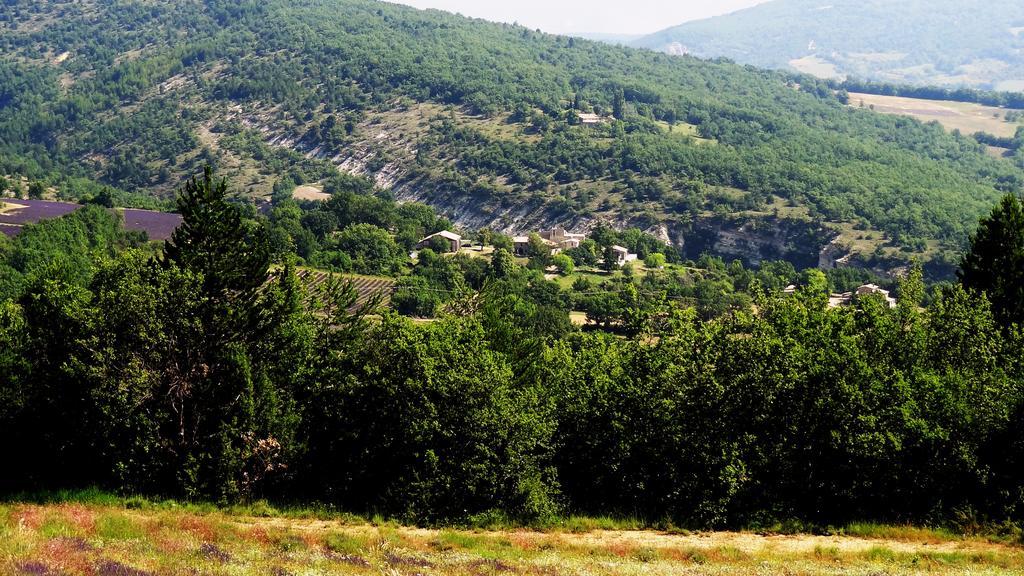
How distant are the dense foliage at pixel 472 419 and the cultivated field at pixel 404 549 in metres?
1.48

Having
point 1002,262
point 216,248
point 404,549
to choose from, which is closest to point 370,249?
point 216,248

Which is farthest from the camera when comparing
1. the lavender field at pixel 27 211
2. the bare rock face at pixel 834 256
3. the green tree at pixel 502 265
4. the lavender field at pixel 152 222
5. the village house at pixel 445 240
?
the bare rock face at pixel 834 256

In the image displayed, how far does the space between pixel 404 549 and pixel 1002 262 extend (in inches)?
1031

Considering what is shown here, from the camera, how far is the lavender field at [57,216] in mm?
103250

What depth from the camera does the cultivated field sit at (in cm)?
1972

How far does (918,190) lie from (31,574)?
163384 mm

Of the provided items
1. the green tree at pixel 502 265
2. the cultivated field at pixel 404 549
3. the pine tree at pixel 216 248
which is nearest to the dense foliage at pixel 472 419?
the pine tree at pixel 216 248

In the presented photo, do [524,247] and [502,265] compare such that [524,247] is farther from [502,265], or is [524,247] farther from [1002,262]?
[1002,262]

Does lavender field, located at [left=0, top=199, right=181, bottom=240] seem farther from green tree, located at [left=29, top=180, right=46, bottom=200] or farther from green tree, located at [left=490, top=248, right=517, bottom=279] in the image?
green tree, located at [left=490, top=248, right=517, bottom=279]

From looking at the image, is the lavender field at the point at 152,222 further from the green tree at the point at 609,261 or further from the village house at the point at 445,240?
the green tree at the point at 609,261

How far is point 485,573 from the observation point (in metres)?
20.8

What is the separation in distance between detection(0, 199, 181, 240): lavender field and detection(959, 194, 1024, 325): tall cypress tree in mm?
78342

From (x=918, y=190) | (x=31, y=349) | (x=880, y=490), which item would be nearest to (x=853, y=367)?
(x=880, y=490)

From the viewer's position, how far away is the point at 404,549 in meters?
22.9
